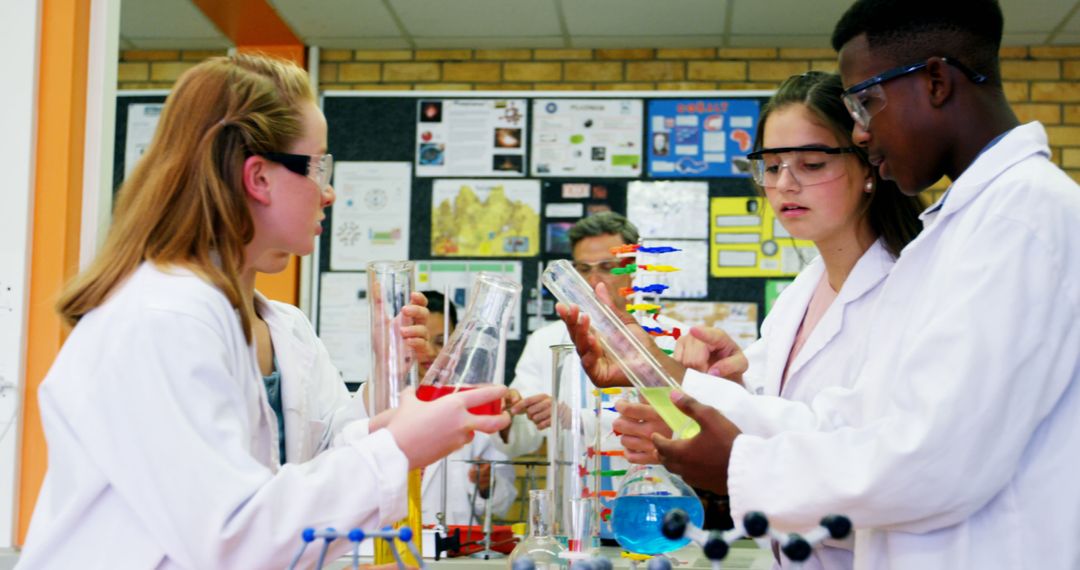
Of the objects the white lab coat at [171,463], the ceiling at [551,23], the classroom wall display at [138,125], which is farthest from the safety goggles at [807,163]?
the classroom wall display at [138,125]

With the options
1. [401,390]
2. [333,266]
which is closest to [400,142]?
[333,266]

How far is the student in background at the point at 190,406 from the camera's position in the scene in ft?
4.00

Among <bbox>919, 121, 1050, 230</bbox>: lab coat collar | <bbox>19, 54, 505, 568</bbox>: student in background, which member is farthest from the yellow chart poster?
<bbox>19, 54, 505, 568</bbox>: student in background

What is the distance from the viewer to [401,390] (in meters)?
1.51

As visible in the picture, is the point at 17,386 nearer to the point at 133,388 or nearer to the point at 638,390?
the point at 133,388

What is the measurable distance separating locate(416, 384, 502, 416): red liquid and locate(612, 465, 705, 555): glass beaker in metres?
0.26

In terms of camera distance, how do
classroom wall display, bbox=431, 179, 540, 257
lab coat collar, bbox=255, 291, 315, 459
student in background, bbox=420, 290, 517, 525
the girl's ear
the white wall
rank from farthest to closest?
1. classroom wall display, bbox=431, 179, 540, 257
2. student in background, bbox=420, 290, 517, 525
3. the white wall
4. lab coat collar, bbox=255, 291, 315, 459
5. the girl's ear

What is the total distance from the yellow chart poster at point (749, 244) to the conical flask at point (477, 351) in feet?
11.7

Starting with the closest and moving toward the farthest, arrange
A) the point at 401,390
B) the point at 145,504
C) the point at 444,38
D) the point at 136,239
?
the point at 145,504
the point at 136,239
the point at 401,390
the point at 444,38

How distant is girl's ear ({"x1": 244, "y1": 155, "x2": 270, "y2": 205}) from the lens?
1.48 meters

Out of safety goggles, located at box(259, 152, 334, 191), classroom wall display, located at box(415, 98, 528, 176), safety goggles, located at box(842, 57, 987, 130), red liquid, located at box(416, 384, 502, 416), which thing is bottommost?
red liquid, located at box(416, 384, 502, 416)

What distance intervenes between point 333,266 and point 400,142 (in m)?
0.69

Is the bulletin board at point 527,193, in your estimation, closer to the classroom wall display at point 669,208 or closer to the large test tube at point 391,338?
the classroom wall display at point 669,208

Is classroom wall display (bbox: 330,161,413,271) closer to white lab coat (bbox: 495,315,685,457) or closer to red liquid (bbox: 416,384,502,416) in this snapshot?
white lab coat (bbox: 495,315,685,457)
